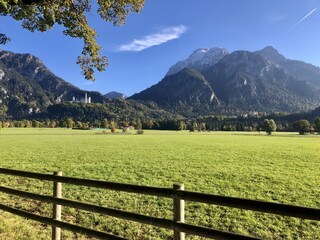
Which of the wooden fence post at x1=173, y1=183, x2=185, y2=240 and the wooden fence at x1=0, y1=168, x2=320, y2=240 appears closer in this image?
the wooden fence at x1=0, y1=168, x2=320, y2=240

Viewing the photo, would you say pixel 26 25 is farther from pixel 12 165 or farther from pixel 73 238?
pixel 12 165

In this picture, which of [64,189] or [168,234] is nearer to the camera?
[168,234]

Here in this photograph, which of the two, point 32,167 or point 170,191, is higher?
point 170,191

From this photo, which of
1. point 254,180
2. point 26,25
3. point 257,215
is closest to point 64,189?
point 26,25

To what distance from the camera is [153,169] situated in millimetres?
26125

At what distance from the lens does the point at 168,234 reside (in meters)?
11.2

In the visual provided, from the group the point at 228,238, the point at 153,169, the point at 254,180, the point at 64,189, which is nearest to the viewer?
the point at 228,238

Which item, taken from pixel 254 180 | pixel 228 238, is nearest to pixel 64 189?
pixel 254 180

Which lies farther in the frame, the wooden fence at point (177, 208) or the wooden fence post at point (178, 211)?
the wooden fence post at point (178, 211)

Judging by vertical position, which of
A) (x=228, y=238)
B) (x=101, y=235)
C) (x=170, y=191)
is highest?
(x=170, y=191)

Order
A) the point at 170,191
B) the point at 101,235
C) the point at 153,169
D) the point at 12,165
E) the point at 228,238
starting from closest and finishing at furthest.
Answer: the point at 228,238 < the point at 170,191 < the point at 101,235 < the point at 153,169 < the point at 12,165

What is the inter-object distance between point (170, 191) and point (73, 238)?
18.5 ft

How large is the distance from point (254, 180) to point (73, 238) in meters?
14.4

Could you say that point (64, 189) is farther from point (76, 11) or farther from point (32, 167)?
point (32, 167)
